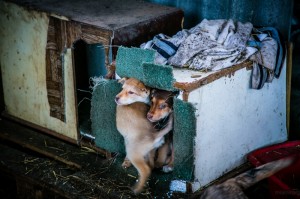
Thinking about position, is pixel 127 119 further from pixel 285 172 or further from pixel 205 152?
pixel 285 172

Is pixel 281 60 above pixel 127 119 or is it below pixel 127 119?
above

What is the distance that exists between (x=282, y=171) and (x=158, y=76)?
5.32 ft

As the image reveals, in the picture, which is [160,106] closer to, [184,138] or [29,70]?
[184,138]

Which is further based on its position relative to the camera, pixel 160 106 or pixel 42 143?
pixel 42 143

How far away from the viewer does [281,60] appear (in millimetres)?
5523

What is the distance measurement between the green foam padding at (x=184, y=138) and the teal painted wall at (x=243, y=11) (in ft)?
5.98

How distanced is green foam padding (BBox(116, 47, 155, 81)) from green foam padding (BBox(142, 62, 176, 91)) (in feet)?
0.31

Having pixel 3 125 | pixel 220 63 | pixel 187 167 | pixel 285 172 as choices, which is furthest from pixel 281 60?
pixel 3 125

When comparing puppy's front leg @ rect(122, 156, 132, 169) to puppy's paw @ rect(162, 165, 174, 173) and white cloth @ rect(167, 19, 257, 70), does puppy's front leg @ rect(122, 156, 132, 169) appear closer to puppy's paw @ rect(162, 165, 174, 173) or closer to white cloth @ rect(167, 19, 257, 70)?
puppy's paw @ rect(162, 165, 174, 173)

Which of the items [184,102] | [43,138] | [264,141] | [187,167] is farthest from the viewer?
[43,138]

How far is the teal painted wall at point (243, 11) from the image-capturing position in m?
5.87

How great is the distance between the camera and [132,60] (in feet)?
16.8

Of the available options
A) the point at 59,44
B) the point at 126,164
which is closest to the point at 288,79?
the point at 126,164

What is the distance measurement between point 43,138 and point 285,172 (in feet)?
10.1
